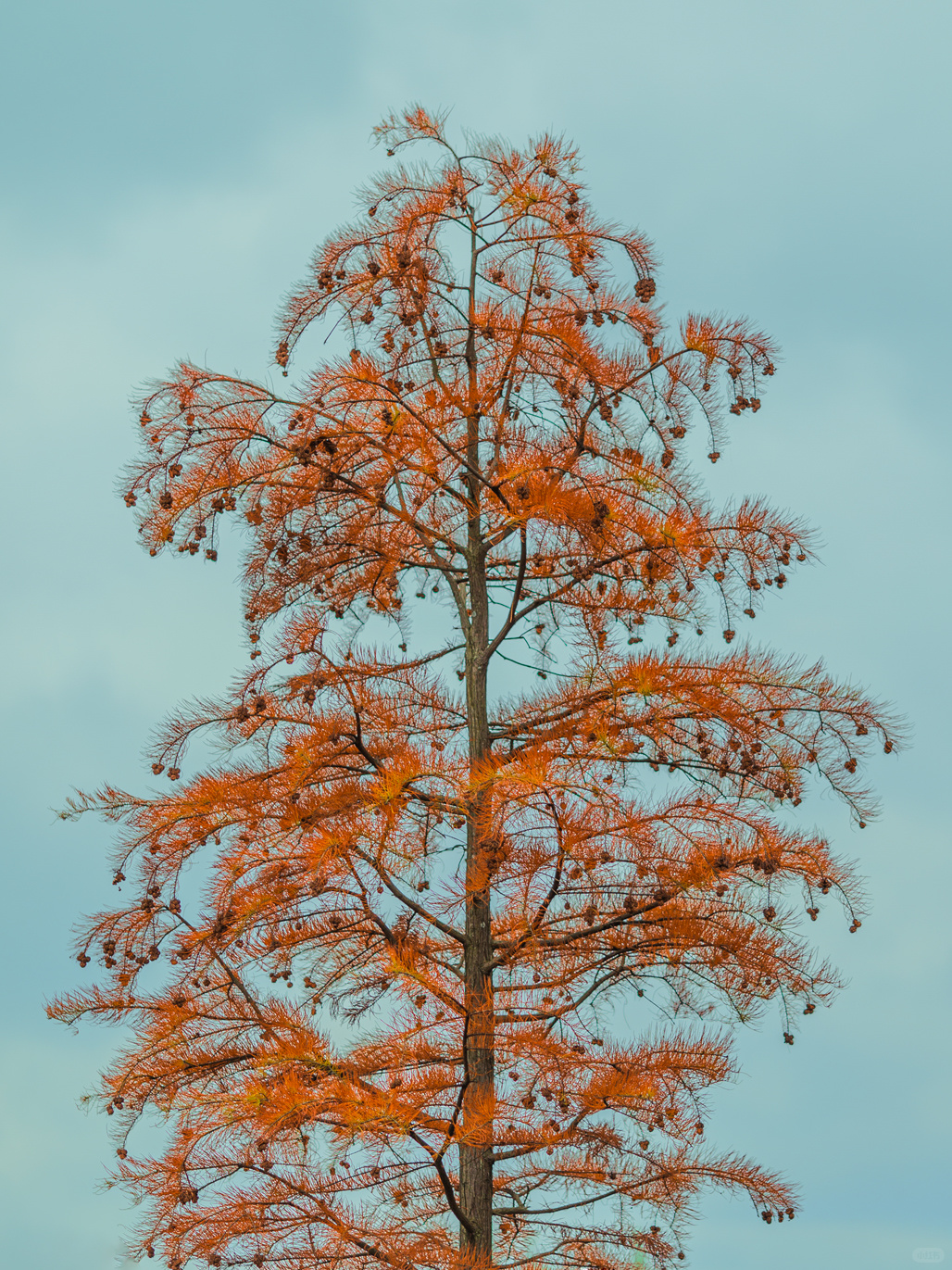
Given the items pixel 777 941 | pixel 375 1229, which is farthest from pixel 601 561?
pixel 375 1229

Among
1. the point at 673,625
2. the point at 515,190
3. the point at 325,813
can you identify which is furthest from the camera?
the point at 673,625

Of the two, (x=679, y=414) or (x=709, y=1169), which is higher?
(x=679, y=414)

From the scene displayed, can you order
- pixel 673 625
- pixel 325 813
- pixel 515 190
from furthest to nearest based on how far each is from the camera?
pixel 673 625 < pixel 515 190 < pixel 325 813

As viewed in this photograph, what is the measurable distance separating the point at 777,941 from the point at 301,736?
2.70 meters

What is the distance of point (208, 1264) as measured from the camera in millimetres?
7031

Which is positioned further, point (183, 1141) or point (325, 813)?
point (183, 1141)

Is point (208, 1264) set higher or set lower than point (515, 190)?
lower

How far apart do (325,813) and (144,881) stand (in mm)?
1357

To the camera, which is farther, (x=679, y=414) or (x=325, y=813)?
(x=679, y=414)

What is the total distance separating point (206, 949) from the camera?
710 centimetres

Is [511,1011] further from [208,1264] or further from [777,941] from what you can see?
[208,1264]

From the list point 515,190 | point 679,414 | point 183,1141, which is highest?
point 515,190

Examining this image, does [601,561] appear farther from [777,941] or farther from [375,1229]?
[375,1229]

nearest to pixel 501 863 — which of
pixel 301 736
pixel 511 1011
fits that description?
pixel 511 1011
